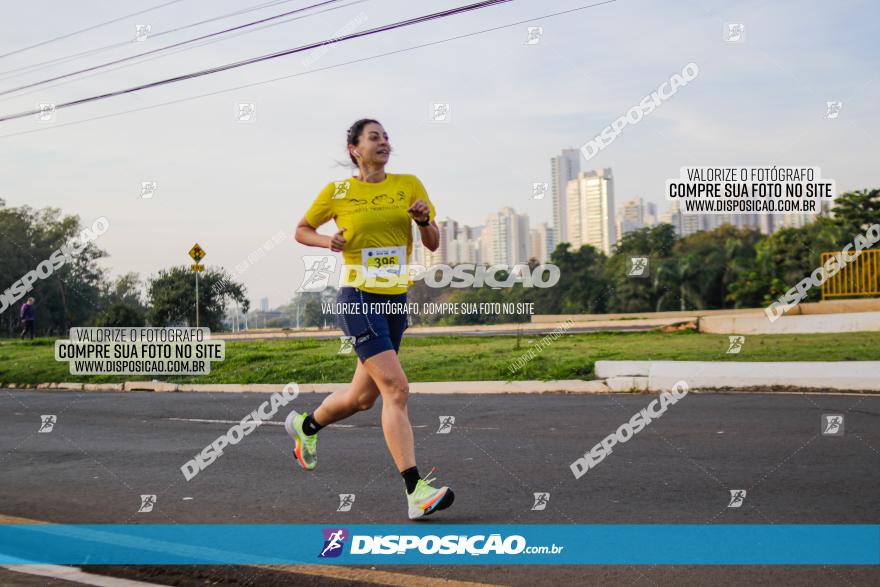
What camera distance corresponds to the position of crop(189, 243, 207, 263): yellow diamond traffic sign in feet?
67.6

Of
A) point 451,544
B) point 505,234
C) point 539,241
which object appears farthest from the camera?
point 539,241

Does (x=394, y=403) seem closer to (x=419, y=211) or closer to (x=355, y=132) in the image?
(x=419, y=211)

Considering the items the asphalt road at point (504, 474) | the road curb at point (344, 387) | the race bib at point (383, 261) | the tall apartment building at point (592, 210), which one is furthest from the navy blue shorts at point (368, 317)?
the tall apartment building at point (592, 210)

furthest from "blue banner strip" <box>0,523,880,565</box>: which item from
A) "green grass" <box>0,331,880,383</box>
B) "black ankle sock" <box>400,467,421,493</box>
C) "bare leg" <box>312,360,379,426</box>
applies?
"green grass" <box>0,331,880,383</box>

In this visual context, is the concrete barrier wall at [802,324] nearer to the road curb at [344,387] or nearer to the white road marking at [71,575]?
the road curb at [344,387]

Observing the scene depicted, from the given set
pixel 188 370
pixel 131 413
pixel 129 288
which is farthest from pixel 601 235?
pixel 131 413

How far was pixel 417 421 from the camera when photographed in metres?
10.1

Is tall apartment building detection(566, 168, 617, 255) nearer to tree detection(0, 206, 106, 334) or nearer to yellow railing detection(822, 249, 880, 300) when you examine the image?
tree detection(0, 206, 106, 334)

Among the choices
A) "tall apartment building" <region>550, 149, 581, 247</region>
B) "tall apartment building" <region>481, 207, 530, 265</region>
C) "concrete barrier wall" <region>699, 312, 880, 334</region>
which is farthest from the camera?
"tall apartment building" <region>550, 149, 581, 247</region>

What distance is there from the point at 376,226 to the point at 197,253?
16.5 meters

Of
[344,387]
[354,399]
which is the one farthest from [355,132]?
[344,387]

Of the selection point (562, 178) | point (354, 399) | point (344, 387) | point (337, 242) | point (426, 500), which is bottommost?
point (344, 387)

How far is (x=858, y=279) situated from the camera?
23422 millimetres

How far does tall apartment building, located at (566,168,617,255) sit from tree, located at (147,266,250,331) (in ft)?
Answer: 155
